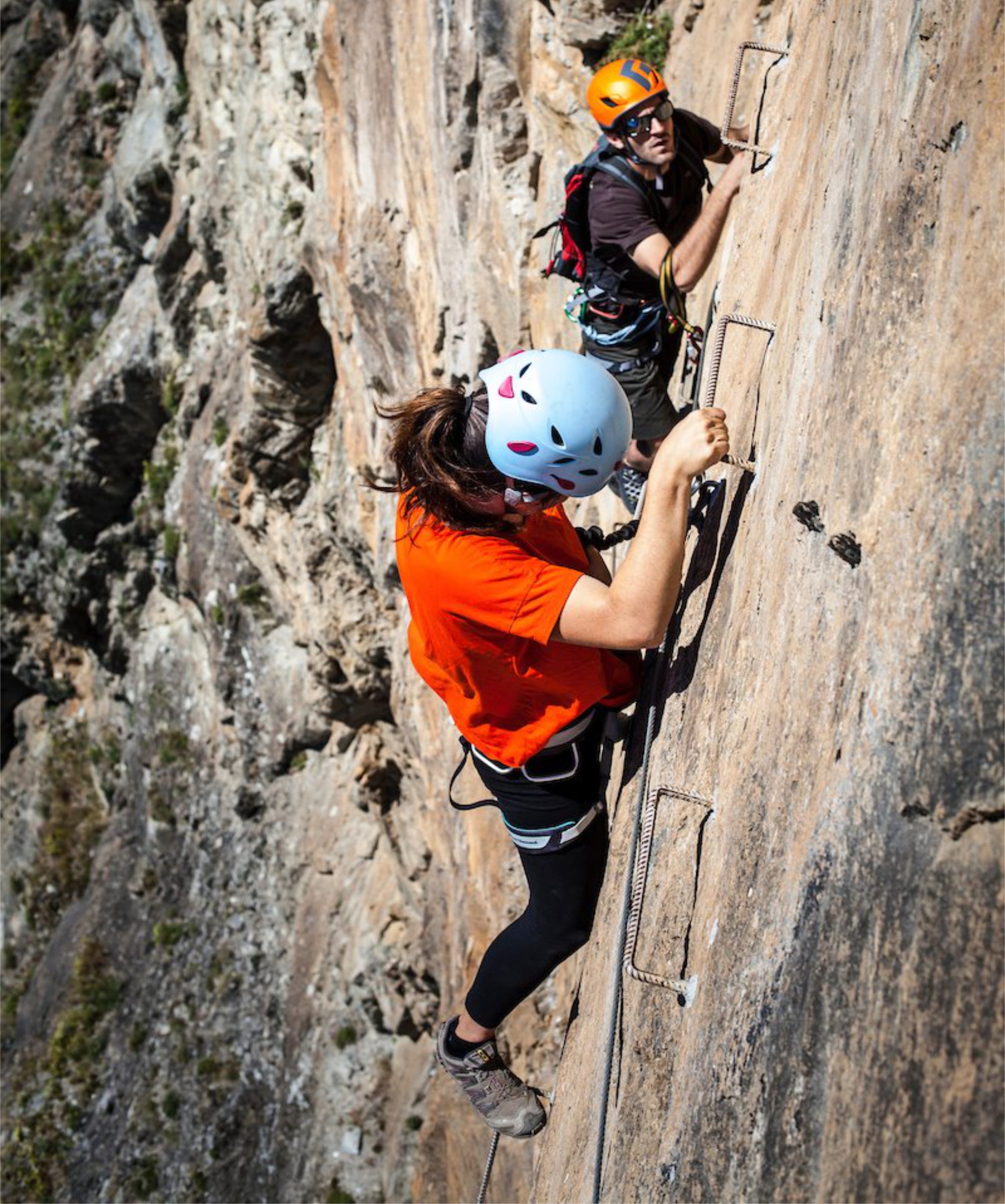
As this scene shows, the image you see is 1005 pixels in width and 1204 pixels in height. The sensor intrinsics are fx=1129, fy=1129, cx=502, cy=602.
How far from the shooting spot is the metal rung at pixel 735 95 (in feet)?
15.6

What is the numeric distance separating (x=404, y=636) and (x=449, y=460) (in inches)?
310

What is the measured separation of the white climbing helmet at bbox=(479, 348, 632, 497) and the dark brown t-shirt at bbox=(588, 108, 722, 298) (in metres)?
1.99

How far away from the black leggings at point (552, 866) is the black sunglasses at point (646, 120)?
2.71 meters

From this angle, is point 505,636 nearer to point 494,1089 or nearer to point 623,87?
point 494,1089

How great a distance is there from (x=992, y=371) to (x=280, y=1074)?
12.1 meters

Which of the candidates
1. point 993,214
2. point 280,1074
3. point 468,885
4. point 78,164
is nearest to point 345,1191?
point 280,1074

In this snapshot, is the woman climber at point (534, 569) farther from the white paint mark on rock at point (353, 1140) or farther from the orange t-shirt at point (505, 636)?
the white paint mark on rock at point (353, 1140)

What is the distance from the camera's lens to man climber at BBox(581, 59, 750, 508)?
512cm

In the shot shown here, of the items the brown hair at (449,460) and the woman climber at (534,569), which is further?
the brown hair at (449,460)

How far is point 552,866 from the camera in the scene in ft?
14.7

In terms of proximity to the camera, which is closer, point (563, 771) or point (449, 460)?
point (449, 460)

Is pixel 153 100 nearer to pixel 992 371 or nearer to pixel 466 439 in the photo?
pixel 466 439

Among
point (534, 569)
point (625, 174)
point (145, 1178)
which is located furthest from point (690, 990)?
point (145, 1178)

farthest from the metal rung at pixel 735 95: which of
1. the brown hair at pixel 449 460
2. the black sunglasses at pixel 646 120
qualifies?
the brown hair at pixel 449 460
